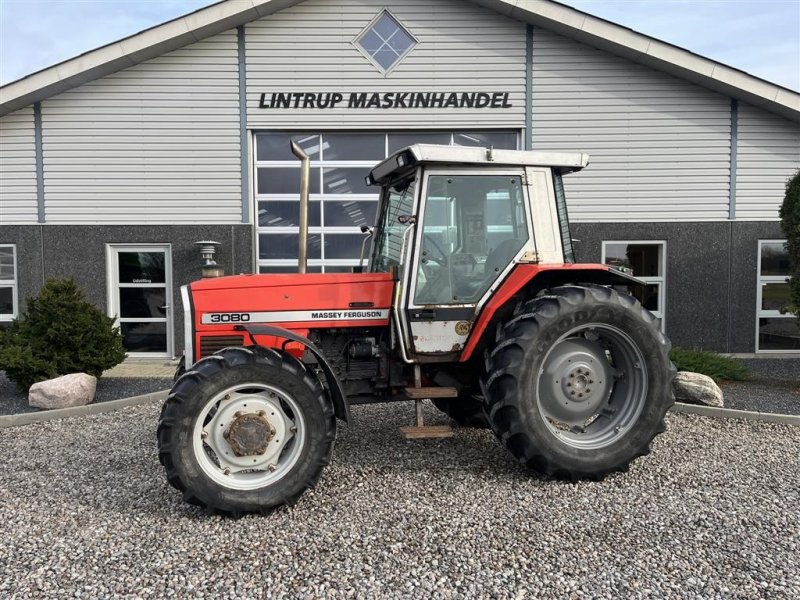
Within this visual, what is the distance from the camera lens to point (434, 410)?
6.19 metres

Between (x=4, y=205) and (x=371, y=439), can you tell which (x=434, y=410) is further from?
(x=4, y=205)

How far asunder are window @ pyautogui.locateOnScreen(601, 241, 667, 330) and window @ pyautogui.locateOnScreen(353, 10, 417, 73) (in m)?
4.57

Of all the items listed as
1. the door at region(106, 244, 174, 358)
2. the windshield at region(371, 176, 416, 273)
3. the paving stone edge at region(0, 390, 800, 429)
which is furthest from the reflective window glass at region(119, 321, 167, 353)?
the windshield at region(371, 176, 416, 273)

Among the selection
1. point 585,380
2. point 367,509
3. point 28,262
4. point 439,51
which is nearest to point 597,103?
point 439,51

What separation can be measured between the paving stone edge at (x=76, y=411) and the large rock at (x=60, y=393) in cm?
11

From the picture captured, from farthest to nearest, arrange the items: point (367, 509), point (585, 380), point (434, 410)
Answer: point (434, 410) < point (585, 380) < point (367, 509)

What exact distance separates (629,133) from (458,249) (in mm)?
6888

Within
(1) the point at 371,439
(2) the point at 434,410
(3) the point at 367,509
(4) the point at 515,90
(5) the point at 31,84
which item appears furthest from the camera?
(4) the point at 515,90

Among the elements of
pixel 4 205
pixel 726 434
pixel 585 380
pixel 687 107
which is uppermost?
pixel 687 107

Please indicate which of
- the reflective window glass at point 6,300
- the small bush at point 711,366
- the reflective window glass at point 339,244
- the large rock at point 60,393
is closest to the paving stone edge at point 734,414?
the small bush at point 711,366

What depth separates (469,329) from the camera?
14.0 ft

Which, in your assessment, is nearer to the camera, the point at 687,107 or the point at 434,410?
the point at 434,410

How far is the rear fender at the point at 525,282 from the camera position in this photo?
4176 mm

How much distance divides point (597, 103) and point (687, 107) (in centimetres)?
145
